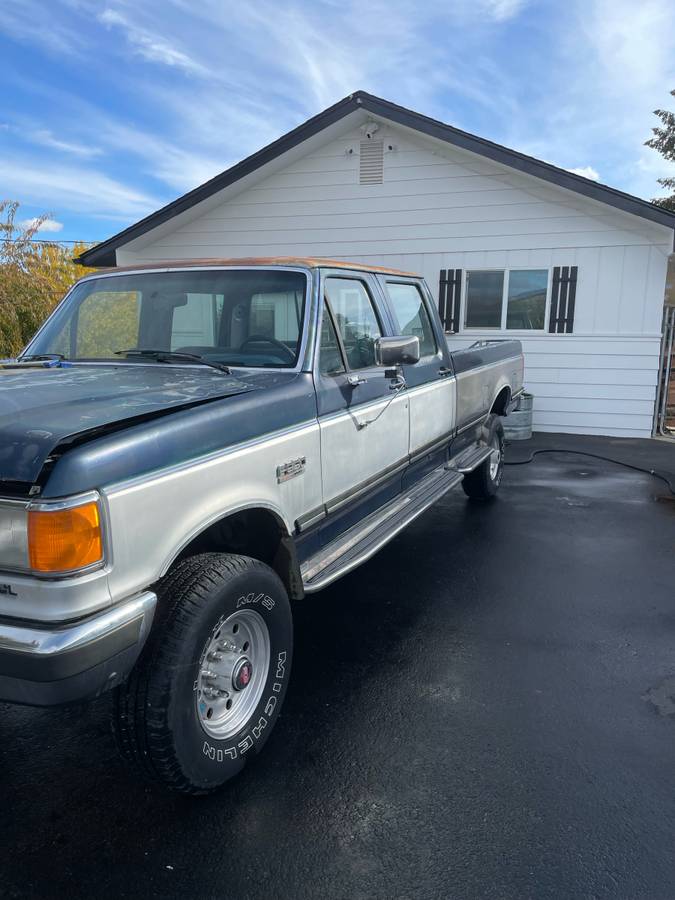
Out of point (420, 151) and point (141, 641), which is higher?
point (420, 151)

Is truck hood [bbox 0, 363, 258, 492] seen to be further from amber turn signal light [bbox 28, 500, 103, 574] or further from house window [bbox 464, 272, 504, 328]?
house window [bbox 464, 272, 504, 328]

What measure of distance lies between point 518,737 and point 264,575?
1.39 metres

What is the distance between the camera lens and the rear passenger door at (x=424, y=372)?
448 centimetres

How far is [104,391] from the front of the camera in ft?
8.68

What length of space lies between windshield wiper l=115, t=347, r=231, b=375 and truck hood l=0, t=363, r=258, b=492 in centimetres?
5

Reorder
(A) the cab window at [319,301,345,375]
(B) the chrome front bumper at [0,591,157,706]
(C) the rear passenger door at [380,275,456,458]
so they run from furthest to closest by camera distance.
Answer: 1. (C) the rear passenger door at [380,275,456,458]
2. (A) the cab window at [319,301,345,375]
3. (B) the chrome front bumper at [0,591,157,706]

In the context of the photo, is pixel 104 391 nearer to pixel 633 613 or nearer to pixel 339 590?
pixel 339 590

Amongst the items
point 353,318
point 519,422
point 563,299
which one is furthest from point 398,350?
point 563,299

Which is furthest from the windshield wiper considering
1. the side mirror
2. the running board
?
the running board

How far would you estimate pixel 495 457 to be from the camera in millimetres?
6934

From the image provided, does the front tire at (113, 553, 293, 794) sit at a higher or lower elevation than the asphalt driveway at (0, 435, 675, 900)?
higher

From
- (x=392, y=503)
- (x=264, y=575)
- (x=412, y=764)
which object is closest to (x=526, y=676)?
(x=412, y=764)

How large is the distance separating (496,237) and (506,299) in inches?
40.1

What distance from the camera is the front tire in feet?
7.27
